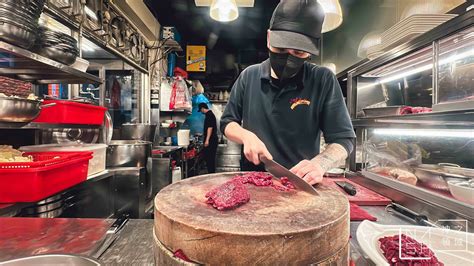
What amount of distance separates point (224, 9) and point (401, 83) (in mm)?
2330

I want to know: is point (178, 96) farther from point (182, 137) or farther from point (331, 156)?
point (331, 156)

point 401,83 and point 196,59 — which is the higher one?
point 196,59

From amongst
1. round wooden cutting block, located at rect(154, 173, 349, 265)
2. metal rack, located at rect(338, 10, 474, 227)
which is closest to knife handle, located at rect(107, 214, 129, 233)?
round wooden cutting block, located at rect(154, 173, 349, 265)

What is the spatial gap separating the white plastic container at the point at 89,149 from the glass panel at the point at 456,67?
280 cm

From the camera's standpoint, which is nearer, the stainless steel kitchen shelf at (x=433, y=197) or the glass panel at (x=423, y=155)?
the stainless steel kitchen shelf at (x=433, y=197)

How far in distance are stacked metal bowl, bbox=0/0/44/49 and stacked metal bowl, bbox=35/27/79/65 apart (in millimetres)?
171

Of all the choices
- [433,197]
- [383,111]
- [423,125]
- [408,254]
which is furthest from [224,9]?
[408,254]

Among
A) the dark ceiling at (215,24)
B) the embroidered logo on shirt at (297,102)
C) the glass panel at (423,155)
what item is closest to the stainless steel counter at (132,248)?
the embroidered logo on shirt at (297,102)

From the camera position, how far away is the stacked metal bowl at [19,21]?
1452 mm

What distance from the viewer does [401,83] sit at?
2.64 m

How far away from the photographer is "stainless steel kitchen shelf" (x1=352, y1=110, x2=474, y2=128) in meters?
1.40

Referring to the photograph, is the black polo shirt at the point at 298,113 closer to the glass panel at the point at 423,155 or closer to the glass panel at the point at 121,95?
the glass panel at the point at 423,155

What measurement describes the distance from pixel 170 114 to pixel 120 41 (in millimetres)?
2950

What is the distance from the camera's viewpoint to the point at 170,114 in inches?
276
